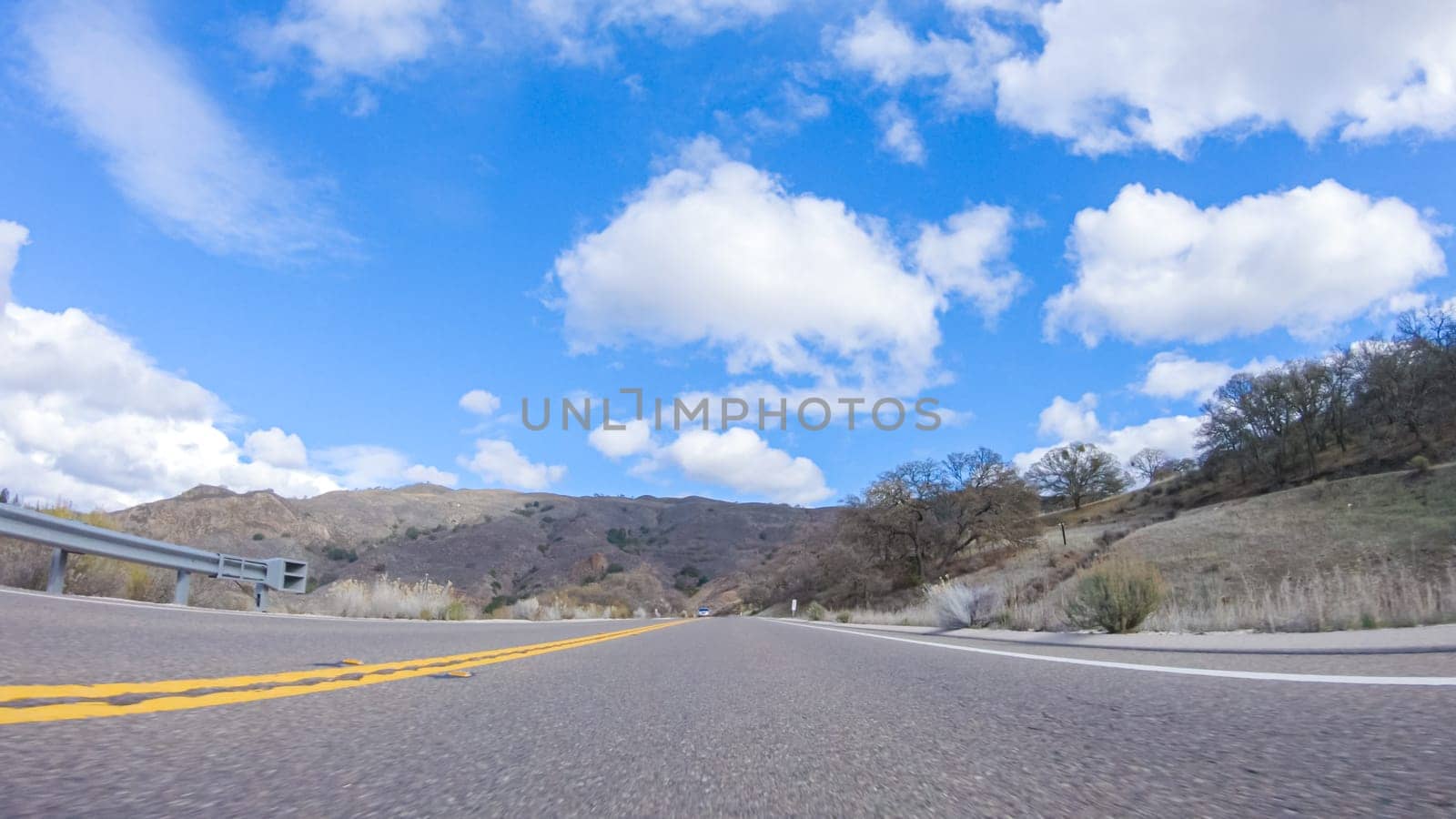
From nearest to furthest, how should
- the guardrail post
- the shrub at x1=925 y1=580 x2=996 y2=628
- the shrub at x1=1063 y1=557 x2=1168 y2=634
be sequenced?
1. the guardrail post
2. the shrub at x1=1063 y1=557 x2=1168 y2=634
3. the shrub at x1=925 y1=580 x2=996 y2=628

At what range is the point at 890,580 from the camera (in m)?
54.5

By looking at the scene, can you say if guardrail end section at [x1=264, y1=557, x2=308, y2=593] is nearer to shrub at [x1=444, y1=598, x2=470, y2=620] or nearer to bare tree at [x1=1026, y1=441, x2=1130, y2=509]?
shrub at [x1=444, y1=598, x2=470, y2=620]

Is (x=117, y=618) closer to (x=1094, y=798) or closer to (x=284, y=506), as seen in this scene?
(x=1094, y=798)

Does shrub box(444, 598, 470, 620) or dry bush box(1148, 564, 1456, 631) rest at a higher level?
dry bush box(1148, 564, 1456, 631)

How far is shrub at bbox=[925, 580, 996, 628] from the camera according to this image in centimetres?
1589

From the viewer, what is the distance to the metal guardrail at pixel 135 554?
7.88 metres

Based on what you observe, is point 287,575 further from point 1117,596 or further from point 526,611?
point 526,611

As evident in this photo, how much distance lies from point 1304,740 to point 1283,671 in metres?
2.31

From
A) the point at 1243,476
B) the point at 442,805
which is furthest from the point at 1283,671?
the point at 1243,476

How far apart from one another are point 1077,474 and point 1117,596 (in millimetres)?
94301

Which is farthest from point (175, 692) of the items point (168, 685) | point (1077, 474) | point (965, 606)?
point (1077, 474)

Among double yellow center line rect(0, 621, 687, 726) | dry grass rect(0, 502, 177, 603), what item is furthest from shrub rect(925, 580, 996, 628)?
dry grass rect(0, 502, 177, 603)

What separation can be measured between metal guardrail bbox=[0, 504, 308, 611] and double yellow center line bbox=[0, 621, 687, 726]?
597cm

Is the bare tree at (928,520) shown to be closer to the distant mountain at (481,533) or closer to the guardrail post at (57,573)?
the distant mountain at (481,533)
